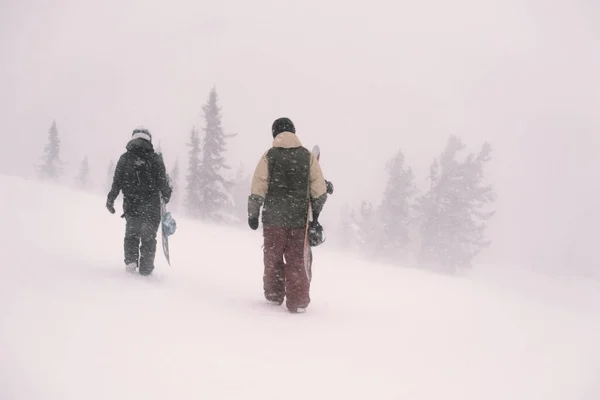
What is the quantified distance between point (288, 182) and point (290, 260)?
1103 mm

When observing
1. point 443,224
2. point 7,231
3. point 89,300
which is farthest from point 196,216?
point 89,300

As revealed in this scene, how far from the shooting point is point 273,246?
223 inches

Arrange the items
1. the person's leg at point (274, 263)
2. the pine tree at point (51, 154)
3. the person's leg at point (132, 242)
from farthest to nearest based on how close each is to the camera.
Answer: the pine tree at point (51, 154)
the person's leg at point (132, 242)
the person's leg at point (274, 263)

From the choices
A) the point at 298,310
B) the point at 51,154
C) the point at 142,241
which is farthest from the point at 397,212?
the point at 51,154

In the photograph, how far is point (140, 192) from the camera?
6.22m

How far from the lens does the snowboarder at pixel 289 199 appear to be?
18.1ft

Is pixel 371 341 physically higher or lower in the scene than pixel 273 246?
lower

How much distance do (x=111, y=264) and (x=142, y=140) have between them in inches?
100

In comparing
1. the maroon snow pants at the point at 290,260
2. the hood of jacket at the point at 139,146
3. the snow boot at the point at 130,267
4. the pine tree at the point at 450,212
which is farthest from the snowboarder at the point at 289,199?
the pine tree at the point at 450,212

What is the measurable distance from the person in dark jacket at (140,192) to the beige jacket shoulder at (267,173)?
5.56 feet

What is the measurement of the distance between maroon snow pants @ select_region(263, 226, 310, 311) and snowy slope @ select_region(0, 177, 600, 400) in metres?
0.26

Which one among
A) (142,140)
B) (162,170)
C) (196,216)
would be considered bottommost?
(196,216)

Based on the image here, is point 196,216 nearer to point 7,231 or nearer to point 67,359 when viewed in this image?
point 7,231

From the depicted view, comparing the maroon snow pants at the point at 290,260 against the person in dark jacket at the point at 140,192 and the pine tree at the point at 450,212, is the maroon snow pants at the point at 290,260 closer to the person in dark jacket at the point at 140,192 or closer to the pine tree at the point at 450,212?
the person in dark jacket at the point at 140,192
